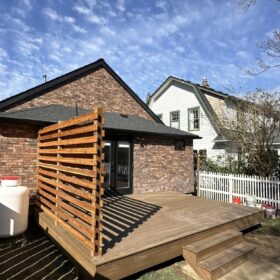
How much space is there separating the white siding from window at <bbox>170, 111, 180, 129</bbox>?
28 cm

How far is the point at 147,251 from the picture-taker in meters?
3.98

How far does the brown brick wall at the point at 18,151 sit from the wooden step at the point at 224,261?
550 cm

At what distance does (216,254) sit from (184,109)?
13322 mm

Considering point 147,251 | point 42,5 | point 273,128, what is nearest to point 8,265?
point 147,251

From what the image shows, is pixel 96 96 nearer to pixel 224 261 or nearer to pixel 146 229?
pixel 146 229

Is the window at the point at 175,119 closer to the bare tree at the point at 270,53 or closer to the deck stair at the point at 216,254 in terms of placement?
the bare tree at the point at 270,53

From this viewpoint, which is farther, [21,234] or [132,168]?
[132,168]

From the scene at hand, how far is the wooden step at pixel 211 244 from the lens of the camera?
443cm

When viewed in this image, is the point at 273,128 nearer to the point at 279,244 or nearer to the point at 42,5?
the point at 279,244

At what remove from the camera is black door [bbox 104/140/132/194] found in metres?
8.79

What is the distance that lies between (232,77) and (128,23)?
659 cm

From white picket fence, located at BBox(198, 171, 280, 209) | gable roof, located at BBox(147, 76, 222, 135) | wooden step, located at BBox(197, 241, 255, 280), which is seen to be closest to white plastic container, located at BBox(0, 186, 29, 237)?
wooden step, located at BBox(197, 241, 255, 280)

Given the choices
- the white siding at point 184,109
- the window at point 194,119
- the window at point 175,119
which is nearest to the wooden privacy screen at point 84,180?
the white siding at point 184,109

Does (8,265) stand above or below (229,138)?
below
